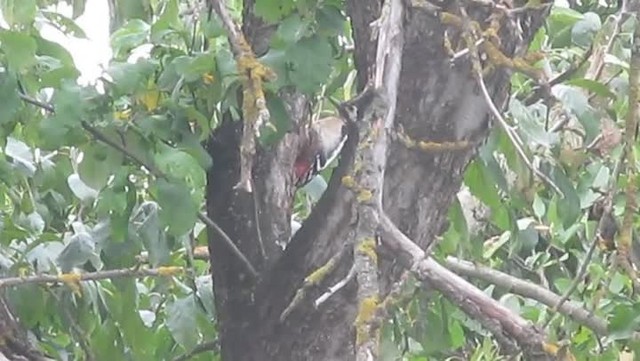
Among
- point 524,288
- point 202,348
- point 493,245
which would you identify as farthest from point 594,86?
point 493,245

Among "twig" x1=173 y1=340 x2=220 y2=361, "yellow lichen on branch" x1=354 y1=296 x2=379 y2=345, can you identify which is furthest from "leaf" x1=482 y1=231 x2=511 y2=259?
"yellow lichen on branch" x1=354 y1=296 x2=379 y2=345

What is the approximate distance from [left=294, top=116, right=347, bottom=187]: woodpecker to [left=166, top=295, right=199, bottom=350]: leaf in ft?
0.90

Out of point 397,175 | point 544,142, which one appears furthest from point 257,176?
point 544,142

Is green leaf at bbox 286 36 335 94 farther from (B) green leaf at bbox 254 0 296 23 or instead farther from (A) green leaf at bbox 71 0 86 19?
(A) green leaf at bbox 71 0 86 19

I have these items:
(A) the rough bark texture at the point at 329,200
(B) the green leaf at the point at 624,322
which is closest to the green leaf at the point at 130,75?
(A) the rough bark texture at the point at 329,200

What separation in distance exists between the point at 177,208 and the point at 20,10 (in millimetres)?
348

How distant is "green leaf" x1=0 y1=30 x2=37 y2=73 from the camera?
5.36 feet

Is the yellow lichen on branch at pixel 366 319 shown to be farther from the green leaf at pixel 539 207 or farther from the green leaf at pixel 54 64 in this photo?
the green leaf at pixel 539 207

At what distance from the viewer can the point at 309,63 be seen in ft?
5.61

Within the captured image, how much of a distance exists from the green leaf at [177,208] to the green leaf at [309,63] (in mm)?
221

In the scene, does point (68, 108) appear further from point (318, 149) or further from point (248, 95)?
point (318, 149)

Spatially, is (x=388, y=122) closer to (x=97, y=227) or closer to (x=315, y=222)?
(x=315, y=222)

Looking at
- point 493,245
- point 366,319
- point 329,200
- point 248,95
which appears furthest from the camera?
point 493,245

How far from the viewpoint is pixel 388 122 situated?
4.03 ft
